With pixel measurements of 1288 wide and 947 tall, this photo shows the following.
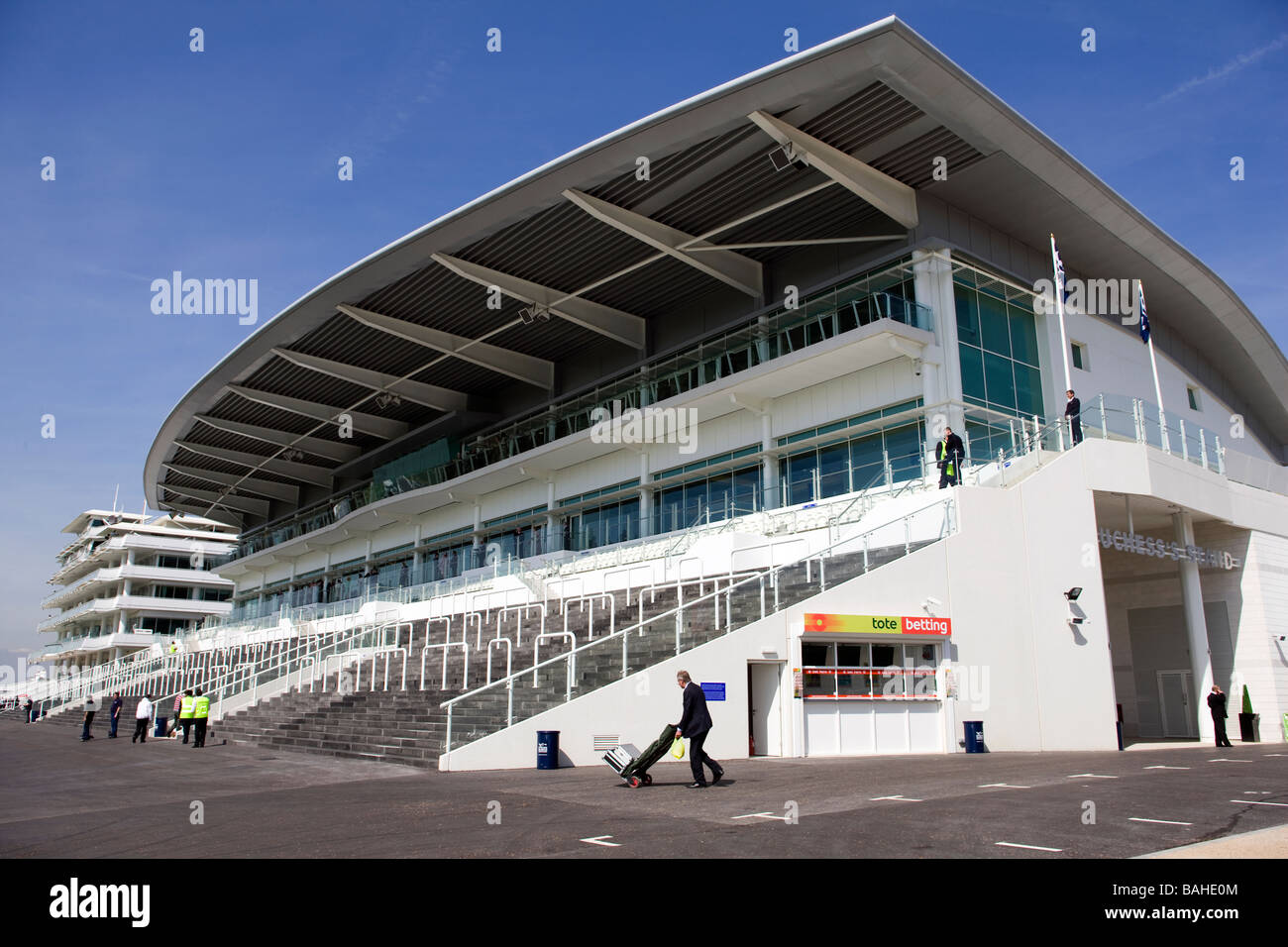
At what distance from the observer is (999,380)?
90.5 feet

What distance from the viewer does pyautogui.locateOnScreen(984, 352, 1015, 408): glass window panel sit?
2720 centimetres

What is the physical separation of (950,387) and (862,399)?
253cm

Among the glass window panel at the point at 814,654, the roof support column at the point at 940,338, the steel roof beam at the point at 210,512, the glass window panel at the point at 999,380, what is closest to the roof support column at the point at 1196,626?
the glass window panel at the point at 999,380

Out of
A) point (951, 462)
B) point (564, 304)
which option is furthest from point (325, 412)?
point (951, 462)

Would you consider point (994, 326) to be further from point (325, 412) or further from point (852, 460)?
point (325, 412)

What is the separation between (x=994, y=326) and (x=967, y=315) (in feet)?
4.32

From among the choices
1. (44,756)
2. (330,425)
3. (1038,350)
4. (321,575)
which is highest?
(330,425)

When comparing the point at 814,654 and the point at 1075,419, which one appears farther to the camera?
the point at 1075,419

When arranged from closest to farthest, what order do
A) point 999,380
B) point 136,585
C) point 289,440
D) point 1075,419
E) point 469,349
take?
point 1075,419
point 999,380
point 469,349
point 289,440
point 136,585

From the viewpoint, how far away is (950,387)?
1016 inches

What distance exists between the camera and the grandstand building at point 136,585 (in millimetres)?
78875

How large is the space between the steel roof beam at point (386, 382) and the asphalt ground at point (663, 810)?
77.5 feet
